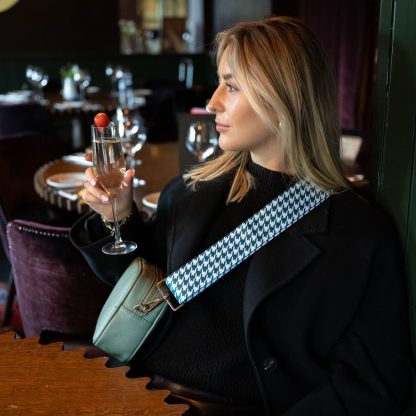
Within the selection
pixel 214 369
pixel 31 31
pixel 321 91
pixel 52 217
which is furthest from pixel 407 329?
pixel 31 31

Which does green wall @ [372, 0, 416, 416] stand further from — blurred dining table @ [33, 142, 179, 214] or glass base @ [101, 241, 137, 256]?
blurred dining table @ [33, 142, 179, 214]

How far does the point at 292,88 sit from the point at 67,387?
0.77 metres

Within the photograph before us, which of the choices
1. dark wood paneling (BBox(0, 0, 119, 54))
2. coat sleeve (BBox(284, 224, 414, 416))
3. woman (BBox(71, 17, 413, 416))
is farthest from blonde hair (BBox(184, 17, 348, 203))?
dark wood paneling (BBox(0, 0, 119, 54))

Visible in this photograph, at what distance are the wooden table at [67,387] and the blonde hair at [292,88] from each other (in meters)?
0.62

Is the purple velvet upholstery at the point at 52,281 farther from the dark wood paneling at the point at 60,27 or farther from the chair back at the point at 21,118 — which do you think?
the dark wood paneling at the point at 60,27

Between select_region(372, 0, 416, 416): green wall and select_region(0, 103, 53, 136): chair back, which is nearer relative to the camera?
select_region(372, 0, 416, 416): green wall

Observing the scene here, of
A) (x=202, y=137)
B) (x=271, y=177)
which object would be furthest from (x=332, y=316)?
(x=202, y=137)

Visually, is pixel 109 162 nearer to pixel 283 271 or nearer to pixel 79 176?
pixel 283 271

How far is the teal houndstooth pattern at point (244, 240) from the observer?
1311 mm

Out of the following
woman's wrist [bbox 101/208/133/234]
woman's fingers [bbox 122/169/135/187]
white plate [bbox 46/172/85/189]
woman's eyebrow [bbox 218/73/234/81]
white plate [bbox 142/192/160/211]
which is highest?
woman's eyebrow [bbox 218/73/234/81]

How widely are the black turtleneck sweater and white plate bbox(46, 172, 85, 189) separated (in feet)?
3.18

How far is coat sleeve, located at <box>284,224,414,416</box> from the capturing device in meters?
1.18

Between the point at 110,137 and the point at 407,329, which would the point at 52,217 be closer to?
the point at 110,137

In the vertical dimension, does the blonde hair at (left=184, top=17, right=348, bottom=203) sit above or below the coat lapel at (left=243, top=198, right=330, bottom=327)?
above
